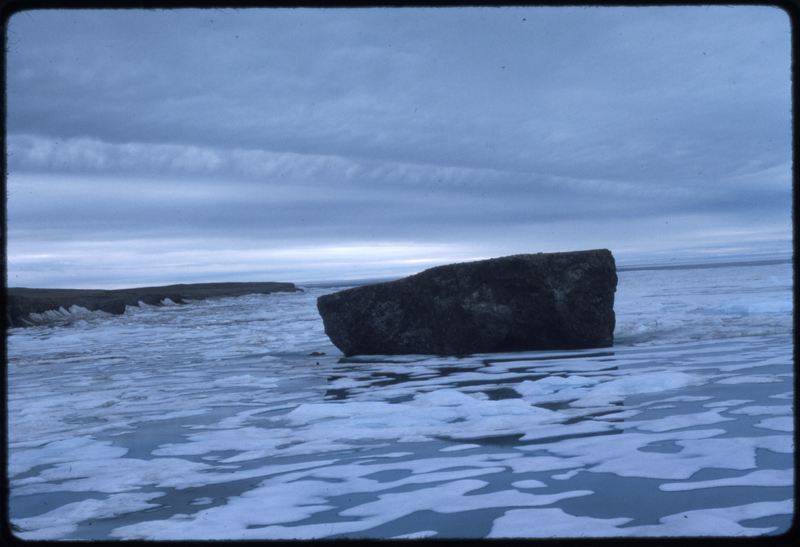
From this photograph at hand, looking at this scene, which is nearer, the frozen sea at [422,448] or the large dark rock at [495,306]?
the frozen sea at [422,448]

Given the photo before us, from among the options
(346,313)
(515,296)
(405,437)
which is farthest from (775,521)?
(346,313)

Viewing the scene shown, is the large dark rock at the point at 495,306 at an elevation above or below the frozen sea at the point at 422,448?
above

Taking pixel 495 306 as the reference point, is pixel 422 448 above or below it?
below

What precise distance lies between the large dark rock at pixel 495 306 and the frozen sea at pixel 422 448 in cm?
42

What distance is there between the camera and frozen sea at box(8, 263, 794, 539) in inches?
110

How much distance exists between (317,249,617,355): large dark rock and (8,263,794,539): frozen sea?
42 cm

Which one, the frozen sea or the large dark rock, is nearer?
the frozen sea

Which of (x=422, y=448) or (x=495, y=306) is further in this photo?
(x=495, y=306)

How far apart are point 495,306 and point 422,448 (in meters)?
3.80

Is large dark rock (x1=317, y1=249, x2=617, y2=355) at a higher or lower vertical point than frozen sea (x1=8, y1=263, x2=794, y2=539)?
higher

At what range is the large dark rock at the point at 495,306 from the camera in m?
7.46

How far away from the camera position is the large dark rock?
746 centimetres

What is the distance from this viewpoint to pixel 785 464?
10.4 feet

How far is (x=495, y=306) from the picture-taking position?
7547mm
